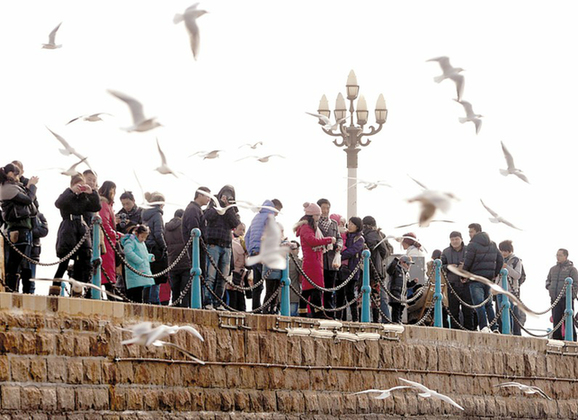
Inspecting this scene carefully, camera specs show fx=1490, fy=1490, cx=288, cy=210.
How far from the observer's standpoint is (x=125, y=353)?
647 inches

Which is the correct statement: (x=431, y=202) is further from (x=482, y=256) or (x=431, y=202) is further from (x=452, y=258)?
(x=452, y=258)

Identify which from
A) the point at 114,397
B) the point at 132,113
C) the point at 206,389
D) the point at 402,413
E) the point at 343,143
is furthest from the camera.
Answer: the point at 343,143

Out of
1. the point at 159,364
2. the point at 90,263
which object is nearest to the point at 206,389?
the point at 159,364

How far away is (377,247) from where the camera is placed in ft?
67.7

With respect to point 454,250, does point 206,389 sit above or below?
below

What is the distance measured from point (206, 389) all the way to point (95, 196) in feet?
9.44

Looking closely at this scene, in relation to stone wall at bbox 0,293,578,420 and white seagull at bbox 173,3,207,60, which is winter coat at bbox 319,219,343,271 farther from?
white seagull at bbox 173,3,207,60

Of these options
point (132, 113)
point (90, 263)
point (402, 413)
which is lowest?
point (402, 413)

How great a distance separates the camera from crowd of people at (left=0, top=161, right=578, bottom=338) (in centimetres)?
1634

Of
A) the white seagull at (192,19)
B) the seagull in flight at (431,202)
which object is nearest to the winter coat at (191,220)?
the white seagull at (192,19)

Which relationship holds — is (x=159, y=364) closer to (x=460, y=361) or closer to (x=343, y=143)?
(x=460, y=361)


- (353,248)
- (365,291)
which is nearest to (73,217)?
(353,248)

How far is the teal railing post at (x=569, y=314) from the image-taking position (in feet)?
83.1

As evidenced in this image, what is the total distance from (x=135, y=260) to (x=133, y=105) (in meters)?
3.27
